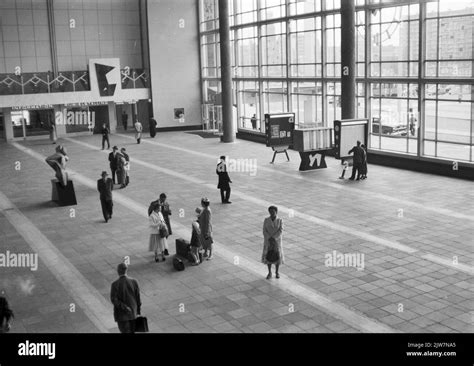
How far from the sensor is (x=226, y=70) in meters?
35.8

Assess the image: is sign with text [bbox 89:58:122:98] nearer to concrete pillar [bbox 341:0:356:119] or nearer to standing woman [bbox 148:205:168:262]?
concrete pillar [bbox 341:0:356:119]

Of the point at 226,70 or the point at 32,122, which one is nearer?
the point at 226,70

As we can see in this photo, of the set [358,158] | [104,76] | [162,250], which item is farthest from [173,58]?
[162,250]

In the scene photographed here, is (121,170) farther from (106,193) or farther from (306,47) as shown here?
(306,47)

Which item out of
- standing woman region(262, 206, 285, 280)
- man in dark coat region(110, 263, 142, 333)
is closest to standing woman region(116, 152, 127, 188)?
standing woman region(262, 206, 285, 280)

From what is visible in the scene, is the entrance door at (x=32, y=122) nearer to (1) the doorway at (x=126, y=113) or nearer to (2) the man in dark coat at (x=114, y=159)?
(1) the doorway at (x=126, y=113)

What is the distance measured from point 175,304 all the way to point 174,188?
11525 mm

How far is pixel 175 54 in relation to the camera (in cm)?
4341
